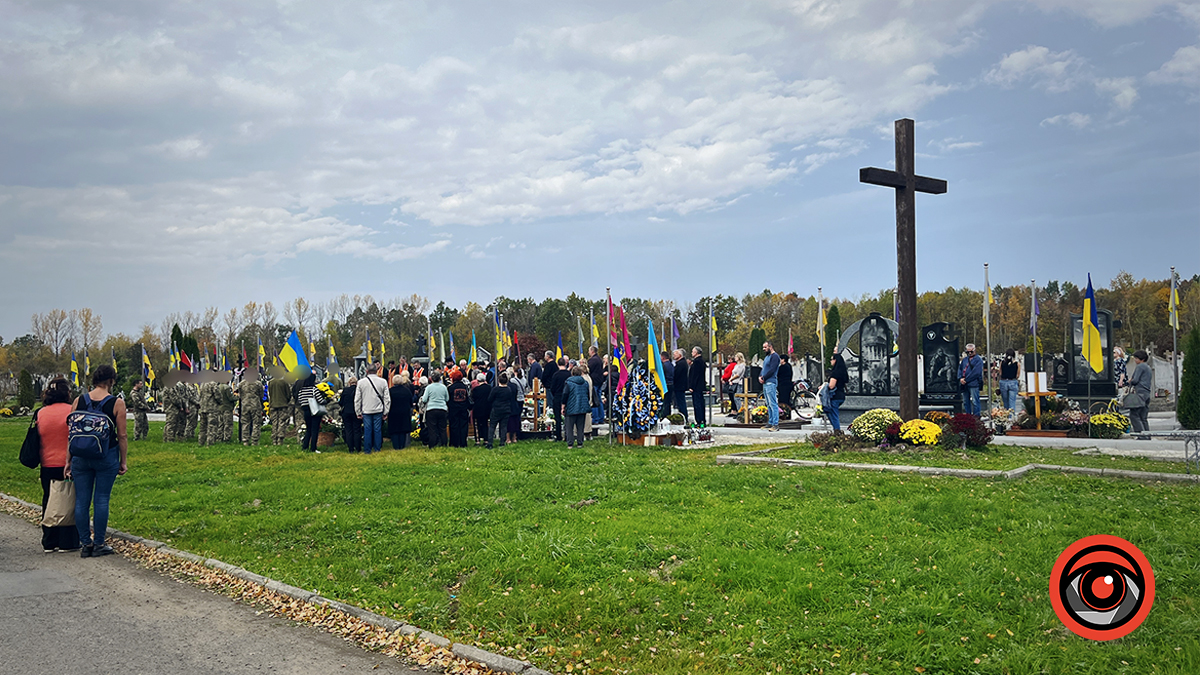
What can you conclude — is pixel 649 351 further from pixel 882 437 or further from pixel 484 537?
pixel 484 537

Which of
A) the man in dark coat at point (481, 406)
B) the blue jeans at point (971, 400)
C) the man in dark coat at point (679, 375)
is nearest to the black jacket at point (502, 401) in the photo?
the man in dark coat at point (481, 406)

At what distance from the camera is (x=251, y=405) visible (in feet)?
65.9

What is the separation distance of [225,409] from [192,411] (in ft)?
7.01

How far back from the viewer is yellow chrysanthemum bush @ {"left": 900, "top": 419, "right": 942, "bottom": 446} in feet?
45.5

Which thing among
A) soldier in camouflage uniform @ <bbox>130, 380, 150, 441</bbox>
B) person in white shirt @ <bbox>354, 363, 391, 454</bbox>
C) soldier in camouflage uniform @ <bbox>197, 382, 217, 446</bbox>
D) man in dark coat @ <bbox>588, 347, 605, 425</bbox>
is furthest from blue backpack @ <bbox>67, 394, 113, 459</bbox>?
soldier in camouflage uniform @ <bbox>130, 380, 150, 441</bbox>

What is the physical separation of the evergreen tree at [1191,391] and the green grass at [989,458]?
25.9 ft

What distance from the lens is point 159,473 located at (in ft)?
49.0

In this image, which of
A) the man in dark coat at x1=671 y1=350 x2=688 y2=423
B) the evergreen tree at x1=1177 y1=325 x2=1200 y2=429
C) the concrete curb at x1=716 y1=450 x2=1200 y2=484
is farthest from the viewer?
the man in dark coat at x1=671 y1=350 x2=688 y2=423

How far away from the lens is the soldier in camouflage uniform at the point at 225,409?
20953 mm

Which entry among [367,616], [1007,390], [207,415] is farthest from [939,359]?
[207,415]

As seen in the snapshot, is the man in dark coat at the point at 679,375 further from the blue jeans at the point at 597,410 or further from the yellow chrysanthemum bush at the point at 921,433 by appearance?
the yellow chrysanthemum bush at the point at 921,433

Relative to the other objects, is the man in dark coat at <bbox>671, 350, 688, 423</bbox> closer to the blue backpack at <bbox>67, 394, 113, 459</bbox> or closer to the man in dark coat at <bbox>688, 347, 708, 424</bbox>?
the man in dark coat at <bbox>688, 347, 708, 424</bbox>

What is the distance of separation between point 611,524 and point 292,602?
3.16 m

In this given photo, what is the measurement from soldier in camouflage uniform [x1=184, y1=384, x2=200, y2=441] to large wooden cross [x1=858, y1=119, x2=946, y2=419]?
1758 cm
